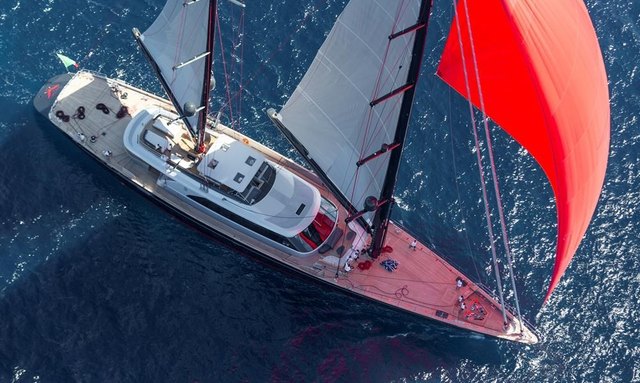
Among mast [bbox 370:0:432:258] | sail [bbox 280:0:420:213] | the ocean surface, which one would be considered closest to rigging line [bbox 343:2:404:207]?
sail [bbox 280:0:420:213]

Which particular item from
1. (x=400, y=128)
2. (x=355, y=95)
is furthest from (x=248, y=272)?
(x=400, y=128)

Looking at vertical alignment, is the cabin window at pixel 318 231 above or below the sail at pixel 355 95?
below

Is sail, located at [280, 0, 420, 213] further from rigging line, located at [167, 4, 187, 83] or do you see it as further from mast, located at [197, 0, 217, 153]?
rigging line, located at [167, 4, 187, 83]

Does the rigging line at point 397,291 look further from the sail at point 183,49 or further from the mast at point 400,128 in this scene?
the sail at point 183,49

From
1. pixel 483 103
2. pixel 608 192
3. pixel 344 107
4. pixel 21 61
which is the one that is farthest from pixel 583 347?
pixel 21 61

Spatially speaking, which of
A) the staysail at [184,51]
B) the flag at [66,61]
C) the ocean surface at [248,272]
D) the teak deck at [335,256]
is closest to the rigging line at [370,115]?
the teak deck at [335,256]

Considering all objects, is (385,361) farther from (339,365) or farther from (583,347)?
(583,347)
